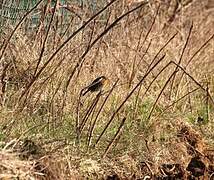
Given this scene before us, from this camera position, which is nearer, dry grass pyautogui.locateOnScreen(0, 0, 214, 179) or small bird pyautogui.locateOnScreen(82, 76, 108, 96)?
dry grass pyautogui.locateOnScreen(0, 0, 214, 179)

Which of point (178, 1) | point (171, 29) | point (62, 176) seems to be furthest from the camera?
point (178, 1)

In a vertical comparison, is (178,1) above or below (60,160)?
above

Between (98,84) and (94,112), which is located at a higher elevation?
(98,84)

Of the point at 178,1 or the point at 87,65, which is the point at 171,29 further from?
the point at 87,65

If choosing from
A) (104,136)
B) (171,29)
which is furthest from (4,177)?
(171,29)

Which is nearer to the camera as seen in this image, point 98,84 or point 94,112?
point 98,84

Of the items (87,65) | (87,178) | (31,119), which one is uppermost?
(87,65)

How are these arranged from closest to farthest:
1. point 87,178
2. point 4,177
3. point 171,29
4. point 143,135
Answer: point 4,177, point 87,178, point 143,135, point 171,29

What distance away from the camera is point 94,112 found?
4.11 meters

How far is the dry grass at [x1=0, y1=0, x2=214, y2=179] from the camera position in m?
3.51

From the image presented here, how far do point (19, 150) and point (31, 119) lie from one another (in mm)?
549

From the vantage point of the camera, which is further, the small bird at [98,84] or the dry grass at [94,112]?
the small bird at [98,84]

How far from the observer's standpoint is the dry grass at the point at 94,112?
3.51 metres

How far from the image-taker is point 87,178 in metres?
3.52
